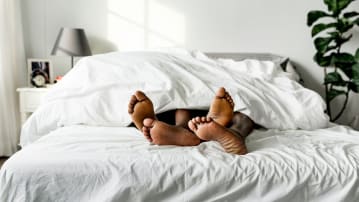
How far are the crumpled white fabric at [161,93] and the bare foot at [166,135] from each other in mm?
408

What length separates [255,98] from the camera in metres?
2.06

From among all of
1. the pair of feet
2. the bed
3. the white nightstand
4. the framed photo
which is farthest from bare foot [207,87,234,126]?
the framed photo

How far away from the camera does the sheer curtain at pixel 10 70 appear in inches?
113

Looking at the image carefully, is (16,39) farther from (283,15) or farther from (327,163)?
(327,163)

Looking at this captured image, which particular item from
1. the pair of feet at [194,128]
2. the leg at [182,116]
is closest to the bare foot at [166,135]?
the pair of feet at [194,128]

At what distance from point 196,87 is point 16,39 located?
65.1 inches

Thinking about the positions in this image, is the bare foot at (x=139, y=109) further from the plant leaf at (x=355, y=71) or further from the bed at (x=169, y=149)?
the plant leaf at (x=355, y=71)

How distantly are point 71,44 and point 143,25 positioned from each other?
58 centimetres

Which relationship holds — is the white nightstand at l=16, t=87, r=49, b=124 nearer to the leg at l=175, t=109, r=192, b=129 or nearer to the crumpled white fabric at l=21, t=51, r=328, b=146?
the crumpled white fabric at l=21, t=51, r=328, b=146

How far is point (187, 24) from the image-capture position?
3.09 meters

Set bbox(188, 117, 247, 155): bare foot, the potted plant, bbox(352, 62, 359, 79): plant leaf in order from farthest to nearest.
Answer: the potted plant → bbox(352, 62, 359, 79): plant leaf → bbox(188, 117, 247, 155): bare foot

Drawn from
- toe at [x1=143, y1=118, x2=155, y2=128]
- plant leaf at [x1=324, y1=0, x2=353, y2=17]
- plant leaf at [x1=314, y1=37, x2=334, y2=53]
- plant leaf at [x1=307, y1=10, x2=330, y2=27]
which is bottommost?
toe at [x1=143, y1=118, x2=155, y2=128]

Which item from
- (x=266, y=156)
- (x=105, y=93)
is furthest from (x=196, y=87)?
(x=266, y=156)

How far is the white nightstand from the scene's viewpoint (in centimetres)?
286
